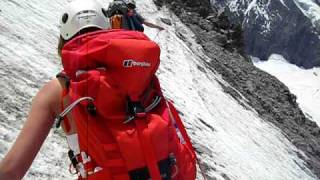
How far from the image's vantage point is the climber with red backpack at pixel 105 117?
3129 mm

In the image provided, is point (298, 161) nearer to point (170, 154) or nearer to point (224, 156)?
point (224, 156)

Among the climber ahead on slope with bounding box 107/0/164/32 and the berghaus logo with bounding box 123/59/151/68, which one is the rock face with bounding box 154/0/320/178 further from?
the berghaus logo with bounding box 123/59/151/68

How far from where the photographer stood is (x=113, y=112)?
325cm

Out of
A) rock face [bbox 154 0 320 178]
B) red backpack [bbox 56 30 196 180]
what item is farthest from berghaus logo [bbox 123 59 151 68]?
rock face [bbox 154 0 320 178]

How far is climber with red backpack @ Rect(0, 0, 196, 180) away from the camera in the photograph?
3.13 meters

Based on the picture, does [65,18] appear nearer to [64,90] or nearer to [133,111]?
[64,90]

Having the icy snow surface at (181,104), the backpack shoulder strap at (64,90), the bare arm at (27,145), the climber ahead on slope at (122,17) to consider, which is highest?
the backpack shoulder strap at (64,90)

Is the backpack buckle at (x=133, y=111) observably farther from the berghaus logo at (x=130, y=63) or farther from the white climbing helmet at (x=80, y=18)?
the white climbing helmet at (x=80, y=18)

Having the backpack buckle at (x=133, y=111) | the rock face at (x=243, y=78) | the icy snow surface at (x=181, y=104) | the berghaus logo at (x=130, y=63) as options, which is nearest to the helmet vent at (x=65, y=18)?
the berghaus logo at (x=130, y=63)

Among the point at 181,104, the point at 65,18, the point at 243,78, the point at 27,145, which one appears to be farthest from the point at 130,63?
the point at 243,78

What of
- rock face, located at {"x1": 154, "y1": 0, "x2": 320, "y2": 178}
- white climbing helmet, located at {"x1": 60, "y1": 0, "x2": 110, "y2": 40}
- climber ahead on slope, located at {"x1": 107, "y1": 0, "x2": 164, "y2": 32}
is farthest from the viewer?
rock face, located at {"x1": 154, "y1": 0, "x2": 320, "y2": 178}

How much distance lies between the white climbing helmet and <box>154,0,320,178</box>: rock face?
646 inches

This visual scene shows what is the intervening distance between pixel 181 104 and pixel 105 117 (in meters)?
11.3

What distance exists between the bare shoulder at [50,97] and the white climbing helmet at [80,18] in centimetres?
39
